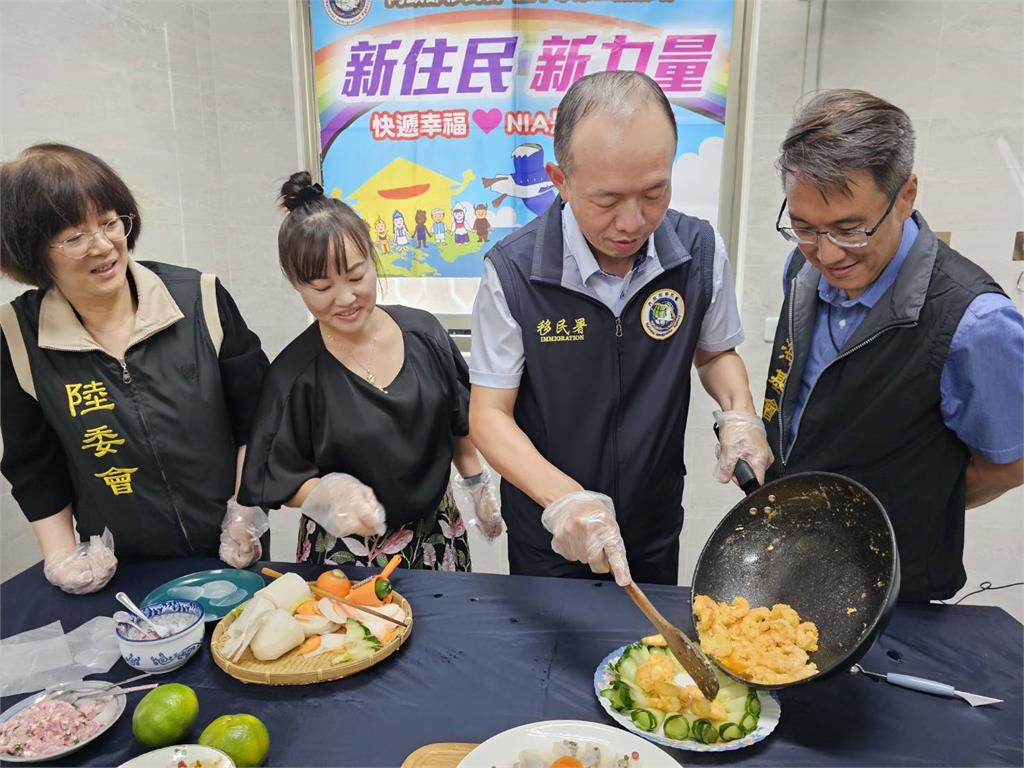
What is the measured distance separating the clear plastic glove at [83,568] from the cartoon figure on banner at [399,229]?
2.16 m

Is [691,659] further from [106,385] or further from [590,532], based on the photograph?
[106,385]

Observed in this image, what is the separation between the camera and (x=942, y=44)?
2732 millimetres

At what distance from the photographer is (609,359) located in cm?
172

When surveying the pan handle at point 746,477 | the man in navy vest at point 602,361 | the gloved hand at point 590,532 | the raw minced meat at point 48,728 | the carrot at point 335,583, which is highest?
the man in navy vest at point 602,361

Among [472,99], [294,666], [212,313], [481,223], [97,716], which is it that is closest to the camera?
[97,716]

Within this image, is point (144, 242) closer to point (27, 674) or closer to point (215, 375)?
point (215, 375)

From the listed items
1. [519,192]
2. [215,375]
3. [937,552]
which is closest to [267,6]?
[519,192]

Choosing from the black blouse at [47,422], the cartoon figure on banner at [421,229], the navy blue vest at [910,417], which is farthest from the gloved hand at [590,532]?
the cartoon figure on banner at [421,229]

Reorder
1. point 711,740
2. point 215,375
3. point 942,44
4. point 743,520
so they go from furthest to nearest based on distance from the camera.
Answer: point 942,44
point 215,375
point 743,520
point 711,740

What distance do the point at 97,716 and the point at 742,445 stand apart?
4.80ft

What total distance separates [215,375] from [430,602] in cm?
90

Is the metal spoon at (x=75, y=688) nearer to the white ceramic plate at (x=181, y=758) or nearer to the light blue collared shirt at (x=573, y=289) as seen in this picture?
the white ceramic plate at (x=181, y=758)

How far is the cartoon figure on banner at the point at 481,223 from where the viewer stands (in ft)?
11.2

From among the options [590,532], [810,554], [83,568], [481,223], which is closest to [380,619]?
[590,532]
